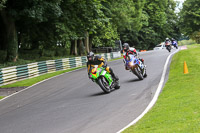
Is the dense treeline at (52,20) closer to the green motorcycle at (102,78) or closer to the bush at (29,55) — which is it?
the bush at (29,55)

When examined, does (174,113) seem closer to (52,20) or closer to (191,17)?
(52,20)

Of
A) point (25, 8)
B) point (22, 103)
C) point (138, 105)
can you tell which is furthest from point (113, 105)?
point (25, 8)

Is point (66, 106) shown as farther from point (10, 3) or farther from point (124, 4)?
point (124, 4)

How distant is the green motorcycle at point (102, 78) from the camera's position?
12914 millimetres

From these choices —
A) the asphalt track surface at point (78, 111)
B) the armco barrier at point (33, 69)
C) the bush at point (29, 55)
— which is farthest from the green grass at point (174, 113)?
the bush at point (29, 55)

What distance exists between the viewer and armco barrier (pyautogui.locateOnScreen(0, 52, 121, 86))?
23364mm

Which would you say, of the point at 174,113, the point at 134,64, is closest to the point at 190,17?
the point at 134,64

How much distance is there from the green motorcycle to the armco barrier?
11190 mm

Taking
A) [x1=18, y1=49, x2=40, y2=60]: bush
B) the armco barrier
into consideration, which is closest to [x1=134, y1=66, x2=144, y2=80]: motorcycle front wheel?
the armco barrier

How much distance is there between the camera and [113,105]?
1057 cm

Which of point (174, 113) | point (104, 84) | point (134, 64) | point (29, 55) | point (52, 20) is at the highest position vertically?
point (52, 20)

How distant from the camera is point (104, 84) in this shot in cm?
1322

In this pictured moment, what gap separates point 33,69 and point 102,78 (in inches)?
582

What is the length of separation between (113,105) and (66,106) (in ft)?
6.10
